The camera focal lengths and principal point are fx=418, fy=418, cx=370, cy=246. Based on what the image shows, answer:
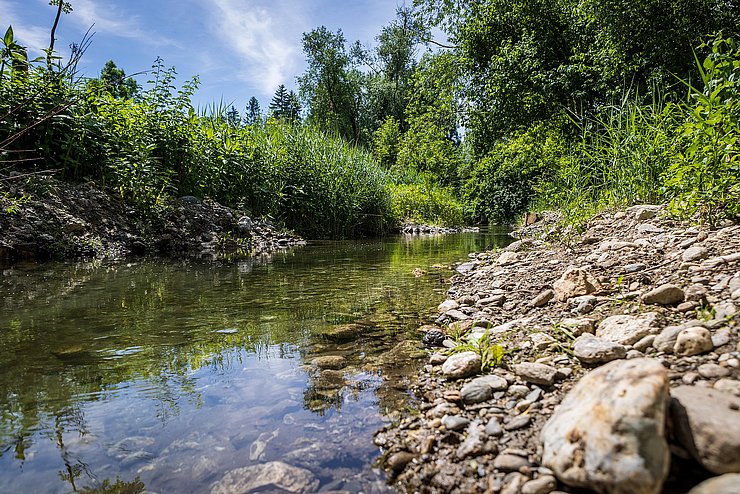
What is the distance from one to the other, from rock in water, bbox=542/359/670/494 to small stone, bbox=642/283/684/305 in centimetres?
97

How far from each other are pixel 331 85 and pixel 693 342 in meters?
38.4

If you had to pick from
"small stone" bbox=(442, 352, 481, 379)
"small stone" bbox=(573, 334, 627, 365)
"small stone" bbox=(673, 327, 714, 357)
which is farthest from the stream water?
"small stone" bbox=(673, 327, 714, 357)

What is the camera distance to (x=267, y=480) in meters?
1.30

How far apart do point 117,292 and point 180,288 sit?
56 centimetres

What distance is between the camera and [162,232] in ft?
26.8

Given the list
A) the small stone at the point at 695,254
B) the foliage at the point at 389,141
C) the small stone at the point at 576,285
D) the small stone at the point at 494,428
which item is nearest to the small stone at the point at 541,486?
the small stone at the point at 494,428

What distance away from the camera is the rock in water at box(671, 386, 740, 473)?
3.09ft

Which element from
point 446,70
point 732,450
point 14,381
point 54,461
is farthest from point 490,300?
point 446,70

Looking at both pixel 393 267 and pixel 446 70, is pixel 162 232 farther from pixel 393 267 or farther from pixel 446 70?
pixel 446 70

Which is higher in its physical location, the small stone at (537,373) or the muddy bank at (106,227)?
the muddy bank at (106,227)

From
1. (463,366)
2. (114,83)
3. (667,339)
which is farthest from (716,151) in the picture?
(114,83)

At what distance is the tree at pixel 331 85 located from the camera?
117 feet

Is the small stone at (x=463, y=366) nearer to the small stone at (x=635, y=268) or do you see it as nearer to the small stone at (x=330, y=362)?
the small stone at (x=330, y=362)

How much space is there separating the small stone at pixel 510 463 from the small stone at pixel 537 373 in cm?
43
